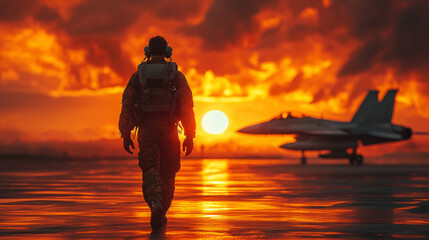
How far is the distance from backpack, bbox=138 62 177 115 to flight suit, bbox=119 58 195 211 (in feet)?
0.29

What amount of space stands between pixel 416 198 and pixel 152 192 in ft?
24.6

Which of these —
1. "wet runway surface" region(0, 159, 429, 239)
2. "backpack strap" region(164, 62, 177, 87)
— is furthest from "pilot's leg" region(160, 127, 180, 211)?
"backpack strap" region(164, 62, 177, 87)

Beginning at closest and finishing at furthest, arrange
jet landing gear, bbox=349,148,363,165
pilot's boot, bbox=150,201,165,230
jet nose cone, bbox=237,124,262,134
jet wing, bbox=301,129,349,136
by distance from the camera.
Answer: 1. pilot's boot, bbox=150,201,165,230
2. jet wing, bbox=301,129,349,136
3. jet landing gear, bbox=349,148,363,165
4. jet nose cone, bbox=237,124,262,134

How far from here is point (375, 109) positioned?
51125 mm

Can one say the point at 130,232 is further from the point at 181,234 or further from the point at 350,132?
the point at 350,132

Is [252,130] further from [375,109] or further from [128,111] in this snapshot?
[128,111]

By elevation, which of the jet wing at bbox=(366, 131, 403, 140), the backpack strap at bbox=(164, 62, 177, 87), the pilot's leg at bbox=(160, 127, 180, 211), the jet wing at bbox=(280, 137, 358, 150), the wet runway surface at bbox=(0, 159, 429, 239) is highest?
the jet wing at bbox=(366, 131, 403, 140)

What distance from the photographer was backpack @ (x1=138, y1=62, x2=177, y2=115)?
1045 centimetres

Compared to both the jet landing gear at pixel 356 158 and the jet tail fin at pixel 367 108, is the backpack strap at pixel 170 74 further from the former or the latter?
the jet tail fin at pixel 367 108

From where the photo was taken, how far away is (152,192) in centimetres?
999

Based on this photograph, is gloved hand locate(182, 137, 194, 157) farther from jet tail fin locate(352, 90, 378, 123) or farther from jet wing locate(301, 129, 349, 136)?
jet tail fin locate(352, 90, 378, 123)

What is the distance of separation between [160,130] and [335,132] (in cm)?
3772

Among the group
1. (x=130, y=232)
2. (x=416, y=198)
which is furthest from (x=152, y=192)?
(x=416, y=198)

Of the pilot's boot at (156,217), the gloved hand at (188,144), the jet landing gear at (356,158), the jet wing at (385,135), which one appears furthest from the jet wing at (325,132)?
the pilot's boot at (156,217)
